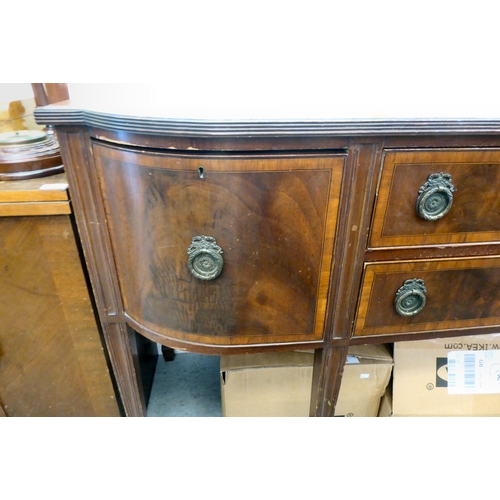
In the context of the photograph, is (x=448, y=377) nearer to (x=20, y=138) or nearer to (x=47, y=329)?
(x=47, y=329)

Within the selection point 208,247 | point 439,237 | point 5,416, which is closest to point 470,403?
point 439,237

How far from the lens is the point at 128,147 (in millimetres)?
539

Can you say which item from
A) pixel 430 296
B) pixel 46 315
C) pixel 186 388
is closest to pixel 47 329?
pixel 46 315

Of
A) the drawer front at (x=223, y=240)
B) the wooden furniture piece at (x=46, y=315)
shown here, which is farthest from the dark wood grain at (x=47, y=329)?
the drawer front at (x=223, y=240)

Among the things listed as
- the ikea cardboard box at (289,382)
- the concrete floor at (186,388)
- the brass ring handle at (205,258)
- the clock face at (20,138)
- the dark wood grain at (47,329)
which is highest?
the clock face at (20,138)

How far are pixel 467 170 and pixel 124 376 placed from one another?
75 centimetres

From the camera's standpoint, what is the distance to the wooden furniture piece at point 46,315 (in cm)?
64

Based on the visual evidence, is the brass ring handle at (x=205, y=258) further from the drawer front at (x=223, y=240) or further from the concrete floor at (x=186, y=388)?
the concrete floor at (x=186, y=388)

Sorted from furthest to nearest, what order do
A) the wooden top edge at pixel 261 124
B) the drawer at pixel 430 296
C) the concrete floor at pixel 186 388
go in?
1. the concrete floor at pixel 186 388
2. the drawer at pixel 430 296
3. the wooden top edge at pixel 261 124

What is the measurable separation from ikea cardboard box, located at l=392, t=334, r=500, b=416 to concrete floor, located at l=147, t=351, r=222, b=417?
19.6 inches

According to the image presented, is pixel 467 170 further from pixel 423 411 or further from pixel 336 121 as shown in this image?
pixel 423 411

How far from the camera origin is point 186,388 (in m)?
1.13

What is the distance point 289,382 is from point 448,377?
383 mm

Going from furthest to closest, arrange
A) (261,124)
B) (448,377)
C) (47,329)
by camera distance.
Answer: (448,377)
(47,329)
(261,124)
